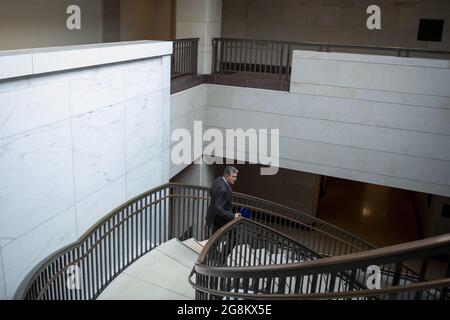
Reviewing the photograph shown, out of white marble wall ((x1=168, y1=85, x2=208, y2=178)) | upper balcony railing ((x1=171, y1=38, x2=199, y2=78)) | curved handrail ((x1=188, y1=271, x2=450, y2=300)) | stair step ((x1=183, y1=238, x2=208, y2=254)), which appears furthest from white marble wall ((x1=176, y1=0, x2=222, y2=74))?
curved handrail ((x1=188, y1=271, x2=450, y2=300))

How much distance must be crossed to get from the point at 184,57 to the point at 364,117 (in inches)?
177

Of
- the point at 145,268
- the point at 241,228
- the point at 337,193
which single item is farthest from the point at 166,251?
the point at 337,193

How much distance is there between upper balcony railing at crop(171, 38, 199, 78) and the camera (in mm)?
10258

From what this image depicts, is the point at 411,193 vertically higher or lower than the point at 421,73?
lower

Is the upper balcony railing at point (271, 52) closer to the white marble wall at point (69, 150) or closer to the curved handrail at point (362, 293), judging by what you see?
the white marble wall at point (69, 150)

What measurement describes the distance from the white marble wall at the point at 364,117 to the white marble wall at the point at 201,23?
1.22 metres

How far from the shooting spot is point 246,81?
10.8 metres

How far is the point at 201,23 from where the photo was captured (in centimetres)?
1094

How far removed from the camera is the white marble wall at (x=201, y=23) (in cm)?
1087

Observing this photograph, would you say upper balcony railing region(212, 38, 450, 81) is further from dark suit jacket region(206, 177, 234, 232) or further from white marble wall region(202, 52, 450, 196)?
dark suit jacket region(206, 177, 234, 232)
